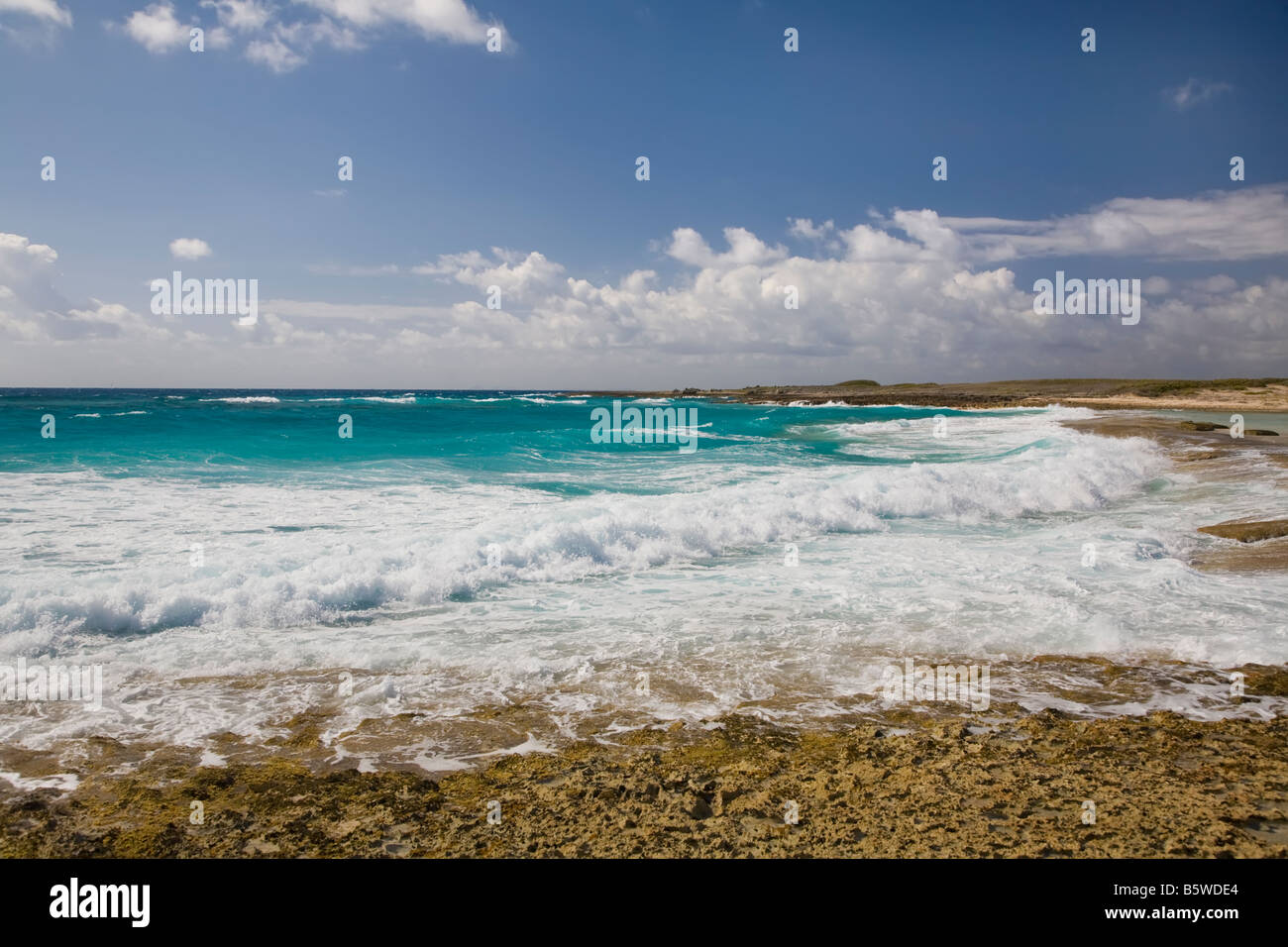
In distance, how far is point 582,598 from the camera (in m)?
8.77

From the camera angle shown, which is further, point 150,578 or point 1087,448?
point 1087,448

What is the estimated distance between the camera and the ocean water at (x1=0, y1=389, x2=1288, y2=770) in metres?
5.46

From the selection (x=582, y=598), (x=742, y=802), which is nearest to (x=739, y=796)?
(x=742, y=802)

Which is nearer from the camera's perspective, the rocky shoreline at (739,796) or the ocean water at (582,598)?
the rocky shoreline at (739,796)

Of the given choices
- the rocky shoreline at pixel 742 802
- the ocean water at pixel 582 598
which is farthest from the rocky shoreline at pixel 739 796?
the ocean water at pixel 582 598

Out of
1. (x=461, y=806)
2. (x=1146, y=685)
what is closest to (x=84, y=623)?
(x=461, y=806)

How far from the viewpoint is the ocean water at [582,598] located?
5.46 meters

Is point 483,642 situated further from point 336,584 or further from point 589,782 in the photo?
point 589,782

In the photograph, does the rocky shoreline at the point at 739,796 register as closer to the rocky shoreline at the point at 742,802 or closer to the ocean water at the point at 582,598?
the rocky shoreline at the point at 742,802

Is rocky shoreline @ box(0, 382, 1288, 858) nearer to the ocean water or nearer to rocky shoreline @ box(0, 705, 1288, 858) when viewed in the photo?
rocky shoreline @ box(0, 705, 1288, 858)

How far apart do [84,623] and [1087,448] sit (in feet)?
89.4

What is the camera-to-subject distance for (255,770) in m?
4.32

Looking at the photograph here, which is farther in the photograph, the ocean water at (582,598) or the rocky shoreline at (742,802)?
the ocean water at (582,598)

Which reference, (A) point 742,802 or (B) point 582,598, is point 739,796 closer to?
(A) point 742,802
